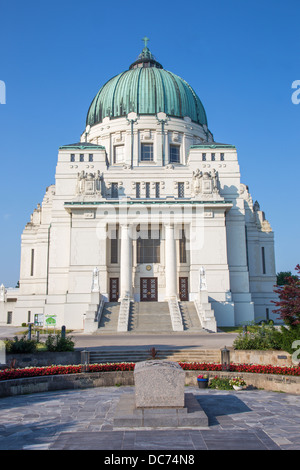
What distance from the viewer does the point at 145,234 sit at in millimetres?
43875

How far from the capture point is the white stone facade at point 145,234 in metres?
41.6

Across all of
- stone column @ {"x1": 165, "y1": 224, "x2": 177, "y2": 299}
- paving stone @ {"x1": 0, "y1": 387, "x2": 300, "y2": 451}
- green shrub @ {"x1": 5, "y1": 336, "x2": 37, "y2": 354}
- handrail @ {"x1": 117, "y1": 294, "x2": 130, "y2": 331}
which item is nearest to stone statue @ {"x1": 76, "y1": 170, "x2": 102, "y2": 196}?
stone column @ {"x1": 165, "y1": 224, "x2": 177, "y2": 299}

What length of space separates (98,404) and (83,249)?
29.5m

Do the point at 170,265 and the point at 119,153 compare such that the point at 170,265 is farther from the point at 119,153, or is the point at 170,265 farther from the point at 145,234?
the point at 119,153

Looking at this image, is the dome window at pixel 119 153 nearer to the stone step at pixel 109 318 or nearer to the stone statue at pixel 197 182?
the stone statue at pixel 197 182

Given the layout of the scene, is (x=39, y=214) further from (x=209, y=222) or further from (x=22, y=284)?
(x=209, y=222)

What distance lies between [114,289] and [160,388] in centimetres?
3277

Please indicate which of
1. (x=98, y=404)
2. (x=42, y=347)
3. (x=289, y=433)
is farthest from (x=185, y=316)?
(x=289, y=433)

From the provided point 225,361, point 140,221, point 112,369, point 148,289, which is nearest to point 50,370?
point 112,369

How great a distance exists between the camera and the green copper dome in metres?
53.9

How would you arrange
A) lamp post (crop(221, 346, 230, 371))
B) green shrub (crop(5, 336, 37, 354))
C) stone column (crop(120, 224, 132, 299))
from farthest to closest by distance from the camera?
1. stone column (crop(120, 224, 132, 299))
2. green shrub (crop(5, 336, 37, 354))
3. lamp post (crop(221, 346, 230, 371))

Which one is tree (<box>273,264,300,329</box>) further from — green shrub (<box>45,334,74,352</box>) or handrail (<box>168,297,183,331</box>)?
handrail (<box>168,297,183,331</box>)

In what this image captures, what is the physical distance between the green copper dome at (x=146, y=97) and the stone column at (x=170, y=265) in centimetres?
2009

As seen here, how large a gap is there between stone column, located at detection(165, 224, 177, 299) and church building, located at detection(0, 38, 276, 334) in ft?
0.33
